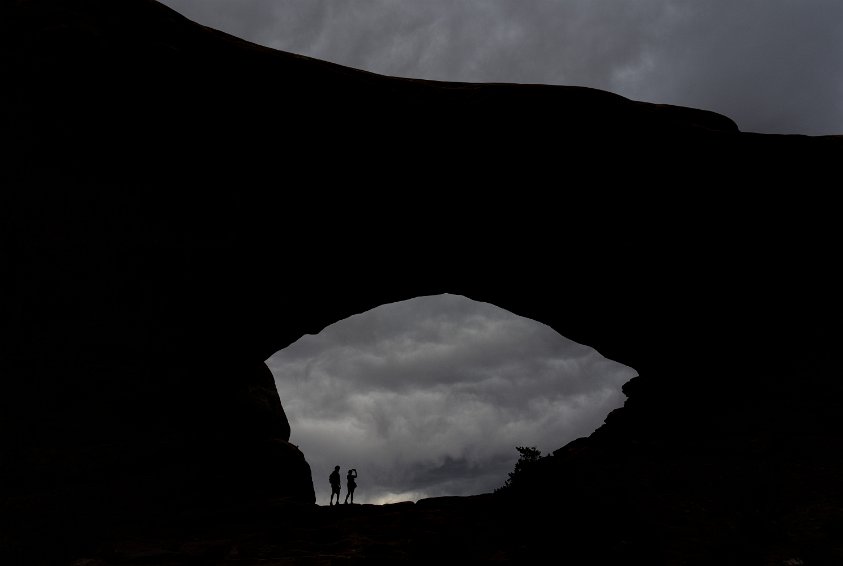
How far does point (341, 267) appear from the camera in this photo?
16453 mm

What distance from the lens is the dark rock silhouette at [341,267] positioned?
11.1m

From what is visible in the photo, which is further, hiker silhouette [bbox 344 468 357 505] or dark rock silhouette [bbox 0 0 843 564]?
hiker silhouette [bbox 344 468 357 505]

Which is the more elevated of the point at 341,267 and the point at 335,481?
the point at 341,267

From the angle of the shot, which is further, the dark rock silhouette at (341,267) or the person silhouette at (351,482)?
the person silhouette at (351,482)

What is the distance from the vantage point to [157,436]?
14164mm

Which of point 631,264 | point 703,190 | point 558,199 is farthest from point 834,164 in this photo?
point 558,199

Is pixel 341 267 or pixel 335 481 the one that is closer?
pixel 341 267

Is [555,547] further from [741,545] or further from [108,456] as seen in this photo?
[108,456]

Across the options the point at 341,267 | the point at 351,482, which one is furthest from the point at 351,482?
the point at 341,267

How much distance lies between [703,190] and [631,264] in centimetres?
288

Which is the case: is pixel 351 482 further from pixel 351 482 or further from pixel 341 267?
pixel 341 267

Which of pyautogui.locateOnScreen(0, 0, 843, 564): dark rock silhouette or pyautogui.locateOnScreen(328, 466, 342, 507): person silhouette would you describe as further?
pyautogui.locateOnScreen(328, 466, 342, 507): person silhouette

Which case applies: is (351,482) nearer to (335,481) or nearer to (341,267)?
(335,481)

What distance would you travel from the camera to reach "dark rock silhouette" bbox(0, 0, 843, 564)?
11062 millimetres
